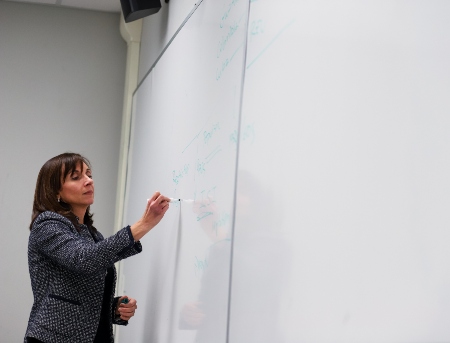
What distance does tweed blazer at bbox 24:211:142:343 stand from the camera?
2023 millimetres

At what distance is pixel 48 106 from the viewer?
424 cm

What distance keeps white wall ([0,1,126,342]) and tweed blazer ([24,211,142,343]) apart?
2.09 m

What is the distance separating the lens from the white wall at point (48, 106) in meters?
4.14

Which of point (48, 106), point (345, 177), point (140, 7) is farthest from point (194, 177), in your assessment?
point (48, 106)

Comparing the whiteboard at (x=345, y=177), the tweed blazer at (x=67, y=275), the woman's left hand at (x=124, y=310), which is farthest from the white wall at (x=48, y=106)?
the whiteboard at (x=345, y=177)

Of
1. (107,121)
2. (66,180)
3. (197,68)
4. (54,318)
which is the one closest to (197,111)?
(197,68)

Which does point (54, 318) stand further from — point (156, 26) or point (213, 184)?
point (156, 26)

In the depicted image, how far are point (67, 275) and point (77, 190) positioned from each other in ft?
1.03

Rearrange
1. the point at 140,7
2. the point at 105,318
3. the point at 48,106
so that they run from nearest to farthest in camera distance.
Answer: the point at 105,318 < the point at 140,7 < the point at 48,106

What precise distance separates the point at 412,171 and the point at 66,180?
62.3 inches

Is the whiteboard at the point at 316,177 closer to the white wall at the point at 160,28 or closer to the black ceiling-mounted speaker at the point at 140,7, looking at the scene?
the white wall at the point at 160,28

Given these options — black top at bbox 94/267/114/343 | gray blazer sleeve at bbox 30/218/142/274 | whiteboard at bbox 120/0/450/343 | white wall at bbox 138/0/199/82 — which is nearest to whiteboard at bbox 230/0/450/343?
whiteboard at bbox 120/0/450/343

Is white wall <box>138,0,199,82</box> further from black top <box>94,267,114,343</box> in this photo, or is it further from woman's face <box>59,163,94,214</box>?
black top <box>94,267,114,343</box>

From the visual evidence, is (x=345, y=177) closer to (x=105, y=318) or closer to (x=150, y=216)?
(x=150, y=216)
